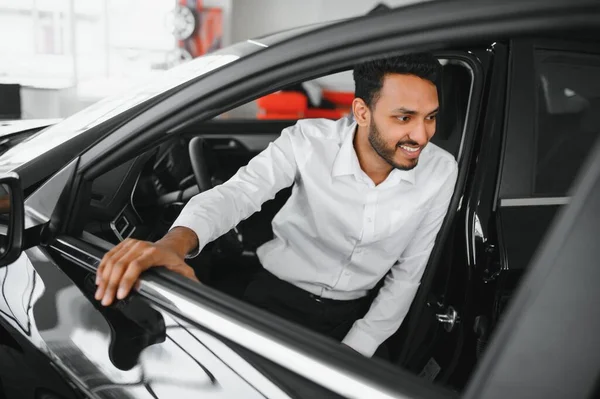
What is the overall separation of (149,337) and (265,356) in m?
0.22

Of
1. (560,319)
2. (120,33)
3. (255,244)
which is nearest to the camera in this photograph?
(560,319)

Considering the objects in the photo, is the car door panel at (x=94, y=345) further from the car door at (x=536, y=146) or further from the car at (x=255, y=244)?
the car door at (x=536, y=146)

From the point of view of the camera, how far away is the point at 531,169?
4.43 ft

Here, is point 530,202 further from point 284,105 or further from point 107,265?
point 284,105

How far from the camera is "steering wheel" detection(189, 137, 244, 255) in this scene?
69.6 inches

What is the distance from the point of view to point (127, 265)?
841 millimetres

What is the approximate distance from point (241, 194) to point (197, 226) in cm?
29

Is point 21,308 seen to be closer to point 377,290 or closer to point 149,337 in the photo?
point 149,337

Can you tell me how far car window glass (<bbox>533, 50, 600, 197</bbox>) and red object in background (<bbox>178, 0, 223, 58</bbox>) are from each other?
7.54 meters

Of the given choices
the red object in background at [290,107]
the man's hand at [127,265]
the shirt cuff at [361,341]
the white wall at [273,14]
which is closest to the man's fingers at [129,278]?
the man's hand at [127,265]

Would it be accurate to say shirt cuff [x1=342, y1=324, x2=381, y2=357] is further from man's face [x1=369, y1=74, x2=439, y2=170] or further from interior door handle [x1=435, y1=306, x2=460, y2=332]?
man's face [x1=369, y1=74, x2=439, y2=170]

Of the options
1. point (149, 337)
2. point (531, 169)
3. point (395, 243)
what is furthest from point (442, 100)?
point (149, 337)

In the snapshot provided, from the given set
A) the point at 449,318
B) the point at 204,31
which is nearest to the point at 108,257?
the point at 449,318

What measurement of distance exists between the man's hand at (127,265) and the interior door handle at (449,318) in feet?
2.54
